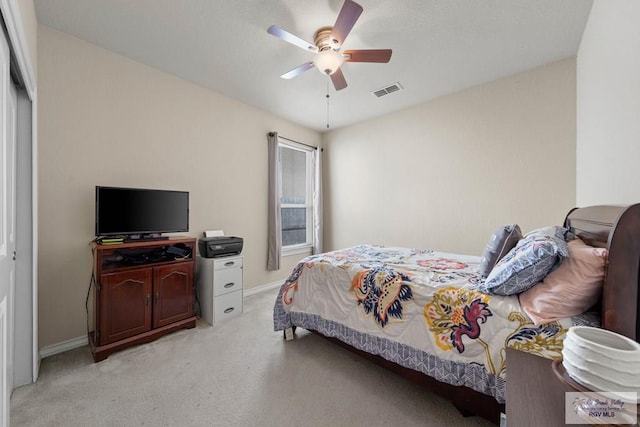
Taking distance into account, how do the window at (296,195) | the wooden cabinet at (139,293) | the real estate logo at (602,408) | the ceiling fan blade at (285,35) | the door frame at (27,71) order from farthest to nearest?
the window at (296,195) → the wooden cabinet at (139,293) → the ceiling fan blade at (285,35) → the door frame at (27,71) → the real estate logo at (602,408)

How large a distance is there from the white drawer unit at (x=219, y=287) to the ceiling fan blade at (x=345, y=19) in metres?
2.35

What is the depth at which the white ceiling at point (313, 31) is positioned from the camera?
1.89 m

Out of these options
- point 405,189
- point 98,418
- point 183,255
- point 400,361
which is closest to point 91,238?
point 183,255

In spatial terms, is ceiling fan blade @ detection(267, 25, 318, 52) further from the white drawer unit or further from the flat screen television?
the white drawer unit

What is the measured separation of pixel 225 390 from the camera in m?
1.68

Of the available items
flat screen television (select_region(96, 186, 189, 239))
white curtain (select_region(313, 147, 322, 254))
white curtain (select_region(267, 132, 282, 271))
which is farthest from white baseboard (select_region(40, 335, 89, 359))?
white curtain (select_region(313, 147, 322, 254))

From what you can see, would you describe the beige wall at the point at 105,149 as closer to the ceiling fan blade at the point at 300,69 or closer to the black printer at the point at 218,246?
the black printer at the point at 218,246

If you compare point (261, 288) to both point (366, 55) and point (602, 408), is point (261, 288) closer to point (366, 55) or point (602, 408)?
point (366, 55)

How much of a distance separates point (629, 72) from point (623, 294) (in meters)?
1.19

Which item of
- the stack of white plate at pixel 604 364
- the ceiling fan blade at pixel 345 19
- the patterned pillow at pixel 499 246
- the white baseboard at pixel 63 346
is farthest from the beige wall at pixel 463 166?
the white baseboard at pixel 63 346

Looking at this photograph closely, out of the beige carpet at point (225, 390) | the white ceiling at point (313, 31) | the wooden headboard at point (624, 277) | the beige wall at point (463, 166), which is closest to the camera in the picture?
the wooden headboard at point (624, 277)

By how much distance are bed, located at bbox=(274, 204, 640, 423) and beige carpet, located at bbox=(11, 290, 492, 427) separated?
171mm

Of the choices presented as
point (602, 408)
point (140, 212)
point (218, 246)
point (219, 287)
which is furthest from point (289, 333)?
point (602, 408)

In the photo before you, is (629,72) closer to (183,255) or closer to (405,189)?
(405,189)
